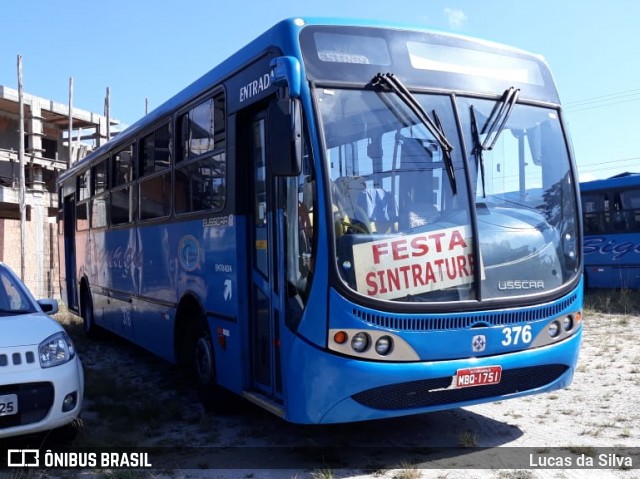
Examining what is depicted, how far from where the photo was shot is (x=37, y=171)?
29750mm

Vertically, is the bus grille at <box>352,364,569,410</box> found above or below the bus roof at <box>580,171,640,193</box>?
below

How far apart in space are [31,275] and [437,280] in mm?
24003

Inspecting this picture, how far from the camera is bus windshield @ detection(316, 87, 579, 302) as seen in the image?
4.82 meters

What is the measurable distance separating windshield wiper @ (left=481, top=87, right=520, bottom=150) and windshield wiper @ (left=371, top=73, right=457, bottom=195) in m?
0.36

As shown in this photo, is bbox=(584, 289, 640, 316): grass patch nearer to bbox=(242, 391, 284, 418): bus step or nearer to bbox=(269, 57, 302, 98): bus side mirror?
bbox=(242, 391, 284, 418): bus step

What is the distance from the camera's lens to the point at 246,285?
19.2ft

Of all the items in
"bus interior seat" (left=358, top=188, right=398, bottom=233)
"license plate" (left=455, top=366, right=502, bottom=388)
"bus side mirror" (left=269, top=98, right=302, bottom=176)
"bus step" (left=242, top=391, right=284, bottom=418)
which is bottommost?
"bus step" (left=242, top=391, right=284, bottom=418)

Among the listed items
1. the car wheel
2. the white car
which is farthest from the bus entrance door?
the car wheel

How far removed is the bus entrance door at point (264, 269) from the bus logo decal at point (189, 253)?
3.64 ft

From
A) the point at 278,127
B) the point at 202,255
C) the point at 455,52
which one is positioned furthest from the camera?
the point at 202,255

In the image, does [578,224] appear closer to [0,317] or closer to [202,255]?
[202,255]

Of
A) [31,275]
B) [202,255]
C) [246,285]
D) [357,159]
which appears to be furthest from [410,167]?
[31,275]

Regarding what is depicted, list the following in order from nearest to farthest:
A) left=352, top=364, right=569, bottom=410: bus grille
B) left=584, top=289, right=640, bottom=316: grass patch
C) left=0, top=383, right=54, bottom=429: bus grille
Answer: left=352, top=364, right=569, bottom=410: bus grille → left=0, top=383, right=54, bottom=429: bus grille → left=584, top=289, right=640, bottom=316: grass patch

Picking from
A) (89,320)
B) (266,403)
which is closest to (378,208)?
(266,403)
